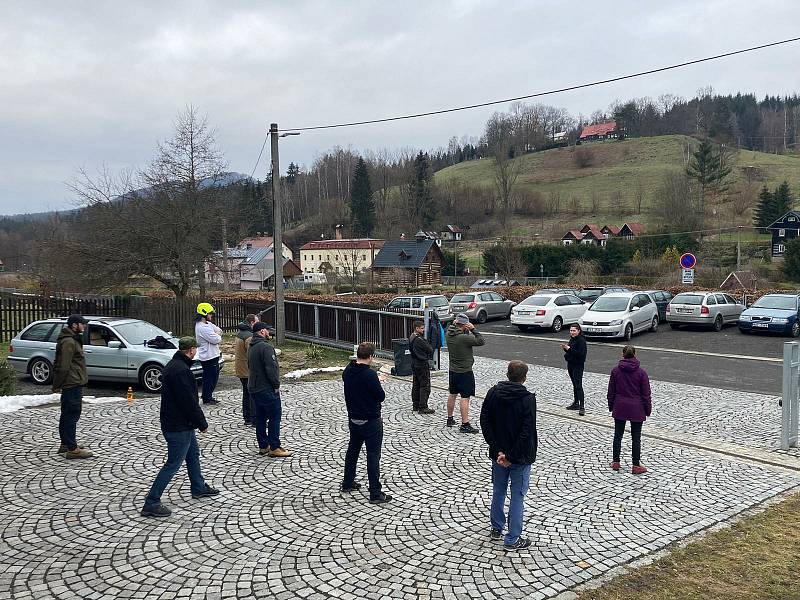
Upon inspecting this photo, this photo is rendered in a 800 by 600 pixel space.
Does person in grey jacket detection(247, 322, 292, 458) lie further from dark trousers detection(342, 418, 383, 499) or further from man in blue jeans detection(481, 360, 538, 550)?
man in blue jeans detection(481, 360, 538, 550)

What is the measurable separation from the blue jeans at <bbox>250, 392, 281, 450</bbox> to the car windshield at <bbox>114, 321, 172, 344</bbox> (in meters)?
5.19

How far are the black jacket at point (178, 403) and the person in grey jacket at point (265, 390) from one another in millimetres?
1518

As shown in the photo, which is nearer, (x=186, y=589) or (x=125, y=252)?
(x=186, y=589)

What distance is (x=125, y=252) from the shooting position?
23.2 m

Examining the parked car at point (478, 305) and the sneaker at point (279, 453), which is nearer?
the sneaker at point (279, 453)

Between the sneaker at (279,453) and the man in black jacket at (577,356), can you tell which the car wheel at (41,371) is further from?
the man in black jacket at (577,356)

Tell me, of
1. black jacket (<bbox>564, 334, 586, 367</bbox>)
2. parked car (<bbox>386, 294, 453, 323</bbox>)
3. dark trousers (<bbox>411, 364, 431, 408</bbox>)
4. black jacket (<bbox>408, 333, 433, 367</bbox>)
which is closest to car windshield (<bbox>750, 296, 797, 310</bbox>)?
parked car (<bbox>386, 294, 453, 323</bbox>)

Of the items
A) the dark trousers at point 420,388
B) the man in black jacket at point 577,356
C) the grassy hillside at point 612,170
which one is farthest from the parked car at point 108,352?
the grassy hillside at point 612,170

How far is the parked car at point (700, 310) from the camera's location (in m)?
24.5

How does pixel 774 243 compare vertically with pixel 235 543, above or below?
above

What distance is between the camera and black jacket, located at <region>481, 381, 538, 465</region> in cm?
544

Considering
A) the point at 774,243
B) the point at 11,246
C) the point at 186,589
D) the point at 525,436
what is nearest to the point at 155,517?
the point at 186,589

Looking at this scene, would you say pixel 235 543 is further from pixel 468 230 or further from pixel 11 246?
pixel 468 230

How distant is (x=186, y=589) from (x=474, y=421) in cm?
629
